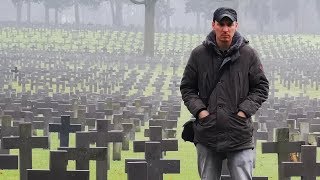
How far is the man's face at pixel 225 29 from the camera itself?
9.09 metres

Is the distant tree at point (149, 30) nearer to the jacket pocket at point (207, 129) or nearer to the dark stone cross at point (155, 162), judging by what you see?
the dark stone cross at point (155, 162)

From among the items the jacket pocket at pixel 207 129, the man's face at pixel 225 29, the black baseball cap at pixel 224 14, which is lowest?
the jacket pocket at pixel 207 129

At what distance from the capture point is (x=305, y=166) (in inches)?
→ 443

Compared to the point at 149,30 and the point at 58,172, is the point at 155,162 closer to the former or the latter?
the point at 58,172

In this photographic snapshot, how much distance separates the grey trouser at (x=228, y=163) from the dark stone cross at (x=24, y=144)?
3.64 metres

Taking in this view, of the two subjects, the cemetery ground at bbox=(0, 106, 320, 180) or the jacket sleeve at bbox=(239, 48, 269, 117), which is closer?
the jacket sleeve at bbox=(239, 48, 269, 117)

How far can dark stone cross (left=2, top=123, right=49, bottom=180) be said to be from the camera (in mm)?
12492

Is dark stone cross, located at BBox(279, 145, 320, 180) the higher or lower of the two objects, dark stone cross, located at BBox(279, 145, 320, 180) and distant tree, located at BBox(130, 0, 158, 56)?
the lower

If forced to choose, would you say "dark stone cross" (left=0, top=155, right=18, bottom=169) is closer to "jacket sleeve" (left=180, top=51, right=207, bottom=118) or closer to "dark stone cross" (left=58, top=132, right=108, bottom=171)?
"dark stone cross" (left=58, top=132, right=108, bottom=171)

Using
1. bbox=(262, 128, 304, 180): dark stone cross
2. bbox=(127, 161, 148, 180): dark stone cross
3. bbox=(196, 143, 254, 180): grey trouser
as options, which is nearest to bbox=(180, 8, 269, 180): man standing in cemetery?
bbox=(196, 143, 254, 180): grey trouser

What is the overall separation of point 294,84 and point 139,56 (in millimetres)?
17091

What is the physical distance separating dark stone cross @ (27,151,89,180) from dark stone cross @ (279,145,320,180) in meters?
2.57

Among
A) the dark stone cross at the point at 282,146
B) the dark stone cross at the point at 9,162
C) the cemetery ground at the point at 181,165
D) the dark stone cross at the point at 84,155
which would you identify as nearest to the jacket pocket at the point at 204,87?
the dark stone cross at the point at 84,155

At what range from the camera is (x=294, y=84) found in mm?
41625
